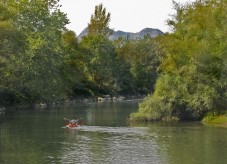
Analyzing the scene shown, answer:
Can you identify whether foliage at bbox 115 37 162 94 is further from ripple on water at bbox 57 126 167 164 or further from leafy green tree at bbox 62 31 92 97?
ripple on water at bbox 57 126 167 164

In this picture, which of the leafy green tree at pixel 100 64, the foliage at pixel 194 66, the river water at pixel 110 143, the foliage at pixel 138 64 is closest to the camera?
the river water at pixel 110 143

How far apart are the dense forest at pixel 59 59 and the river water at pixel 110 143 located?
2463 cm

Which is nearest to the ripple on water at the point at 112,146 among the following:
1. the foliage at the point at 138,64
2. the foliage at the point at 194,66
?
the foliage at the point at 194,66

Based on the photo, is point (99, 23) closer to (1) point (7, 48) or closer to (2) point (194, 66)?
(1) point (7, 48)

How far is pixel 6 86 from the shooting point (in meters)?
84.7

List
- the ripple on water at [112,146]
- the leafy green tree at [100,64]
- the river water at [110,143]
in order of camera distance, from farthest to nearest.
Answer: the leafy green tree at [100,64], the river water at [110,143], the ripple on water at [112,146]

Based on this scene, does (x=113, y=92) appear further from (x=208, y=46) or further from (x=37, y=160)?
(x=37, y=160)

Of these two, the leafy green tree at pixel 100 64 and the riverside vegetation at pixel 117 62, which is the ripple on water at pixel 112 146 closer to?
the riverside vegetation at pixel 117 62

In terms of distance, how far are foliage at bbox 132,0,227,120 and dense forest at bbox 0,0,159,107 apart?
94.1 ft

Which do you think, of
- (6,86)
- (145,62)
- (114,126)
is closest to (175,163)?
(114,126)

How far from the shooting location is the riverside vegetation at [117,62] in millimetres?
60031

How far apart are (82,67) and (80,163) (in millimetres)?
97625

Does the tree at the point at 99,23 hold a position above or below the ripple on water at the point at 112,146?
above

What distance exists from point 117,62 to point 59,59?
42914mm
